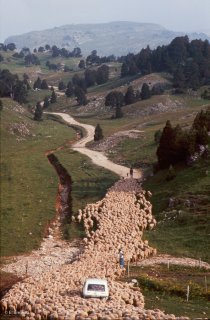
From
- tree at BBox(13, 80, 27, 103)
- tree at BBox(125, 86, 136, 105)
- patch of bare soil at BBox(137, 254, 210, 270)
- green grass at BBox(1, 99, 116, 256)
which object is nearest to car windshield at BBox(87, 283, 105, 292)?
patch of bare soil at BBox(137, 254, 210, 270)

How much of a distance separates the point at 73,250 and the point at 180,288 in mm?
16207

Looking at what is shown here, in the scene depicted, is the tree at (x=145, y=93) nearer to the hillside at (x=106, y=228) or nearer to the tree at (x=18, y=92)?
the tree at (x=18, y=92)

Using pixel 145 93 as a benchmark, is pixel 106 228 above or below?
below

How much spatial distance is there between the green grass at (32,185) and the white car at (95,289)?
17.8 metres

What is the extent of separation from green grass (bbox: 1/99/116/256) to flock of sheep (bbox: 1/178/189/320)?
17.9 ft

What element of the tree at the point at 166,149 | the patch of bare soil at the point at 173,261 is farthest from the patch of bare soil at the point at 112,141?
the patch of bare soil at the point at 173,261

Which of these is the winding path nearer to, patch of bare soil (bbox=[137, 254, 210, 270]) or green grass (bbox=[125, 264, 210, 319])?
patch of bare soil (bbox=[137, 254, 210, 270])

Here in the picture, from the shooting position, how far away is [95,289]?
31.2 metres

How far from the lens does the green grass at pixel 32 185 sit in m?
52.3

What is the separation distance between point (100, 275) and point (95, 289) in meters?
6.41

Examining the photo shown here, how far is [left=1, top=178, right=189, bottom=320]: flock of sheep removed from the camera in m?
28.8

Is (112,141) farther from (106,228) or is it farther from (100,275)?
(100,275)

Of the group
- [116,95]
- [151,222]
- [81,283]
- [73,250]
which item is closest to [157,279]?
[81,283]

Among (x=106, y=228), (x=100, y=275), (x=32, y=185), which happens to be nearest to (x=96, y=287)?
(x=100, y=275)
